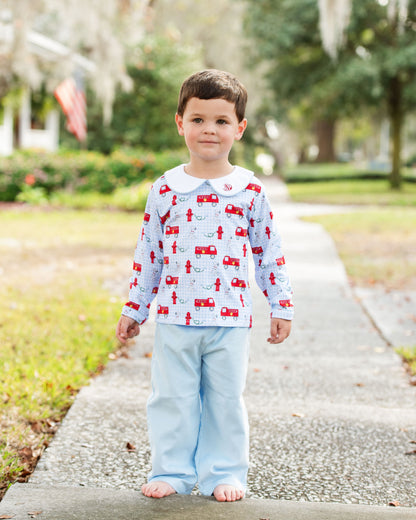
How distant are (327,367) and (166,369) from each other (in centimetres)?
218

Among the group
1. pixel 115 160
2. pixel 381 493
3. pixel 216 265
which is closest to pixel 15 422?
pixel 216 265

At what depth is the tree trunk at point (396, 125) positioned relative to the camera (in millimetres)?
21281

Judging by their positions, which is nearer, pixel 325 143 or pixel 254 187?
pixel 254 187

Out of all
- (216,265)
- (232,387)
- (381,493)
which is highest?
(216,265)

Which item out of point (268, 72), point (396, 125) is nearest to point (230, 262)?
point (396, 125)

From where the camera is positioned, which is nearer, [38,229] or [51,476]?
[51,476]

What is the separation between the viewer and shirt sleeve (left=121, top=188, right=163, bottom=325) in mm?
2445

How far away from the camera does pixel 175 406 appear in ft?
7.82

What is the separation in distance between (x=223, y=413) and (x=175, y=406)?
172mm

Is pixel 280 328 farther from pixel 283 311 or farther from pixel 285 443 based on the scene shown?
pixel 285 443

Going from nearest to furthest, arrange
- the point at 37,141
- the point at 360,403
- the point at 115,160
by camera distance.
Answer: the point at 360,403, the point at 115,160, the point at 37,141

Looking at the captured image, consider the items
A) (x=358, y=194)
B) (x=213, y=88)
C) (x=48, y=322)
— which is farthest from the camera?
(x=358, y=194)

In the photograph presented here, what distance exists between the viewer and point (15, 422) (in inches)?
123

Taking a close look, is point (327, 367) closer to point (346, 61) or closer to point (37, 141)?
point (346, 61)
